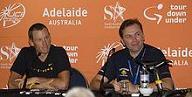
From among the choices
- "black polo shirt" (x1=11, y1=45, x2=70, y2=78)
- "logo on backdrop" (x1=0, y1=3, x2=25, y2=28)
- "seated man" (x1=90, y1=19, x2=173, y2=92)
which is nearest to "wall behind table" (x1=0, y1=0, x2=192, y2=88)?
"logo on backdrop" (x1=0, y1=3, x2=25, y2=28)

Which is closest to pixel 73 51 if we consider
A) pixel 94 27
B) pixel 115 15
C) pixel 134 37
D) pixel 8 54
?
pixel 94 27

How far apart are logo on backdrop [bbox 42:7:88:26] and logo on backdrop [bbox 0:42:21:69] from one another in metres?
0.50

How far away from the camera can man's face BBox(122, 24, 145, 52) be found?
3695 mm

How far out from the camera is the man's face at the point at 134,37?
12.1ft

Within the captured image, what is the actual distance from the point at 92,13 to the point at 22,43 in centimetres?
85

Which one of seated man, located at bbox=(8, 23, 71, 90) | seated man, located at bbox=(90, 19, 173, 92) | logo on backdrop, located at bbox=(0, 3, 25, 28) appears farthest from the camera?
logo on backdrop, located at bbox=(0, 3, 25, 28)

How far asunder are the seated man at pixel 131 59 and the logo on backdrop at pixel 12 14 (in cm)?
149

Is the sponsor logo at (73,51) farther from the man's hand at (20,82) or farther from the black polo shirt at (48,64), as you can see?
the man's hand at (20,82)

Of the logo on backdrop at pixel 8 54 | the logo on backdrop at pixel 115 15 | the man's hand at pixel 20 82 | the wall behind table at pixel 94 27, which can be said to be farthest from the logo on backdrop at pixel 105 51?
the man's hand at pixel 20 82

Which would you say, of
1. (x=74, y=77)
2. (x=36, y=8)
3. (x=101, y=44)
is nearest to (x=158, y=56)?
(x=74, y=77)

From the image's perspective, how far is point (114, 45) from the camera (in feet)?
15.4

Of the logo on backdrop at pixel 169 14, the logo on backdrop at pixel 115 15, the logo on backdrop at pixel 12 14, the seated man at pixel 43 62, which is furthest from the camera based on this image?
the logo on backdrop at pixel 12 14

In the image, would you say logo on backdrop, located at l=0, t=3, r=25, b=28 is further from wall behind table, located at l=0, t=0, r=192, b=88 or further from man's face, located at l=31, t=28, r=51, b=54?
man's face, located at l=31, t=28, r=51, b=54

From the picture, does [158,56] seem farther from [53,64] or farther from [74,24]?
[74,24]
